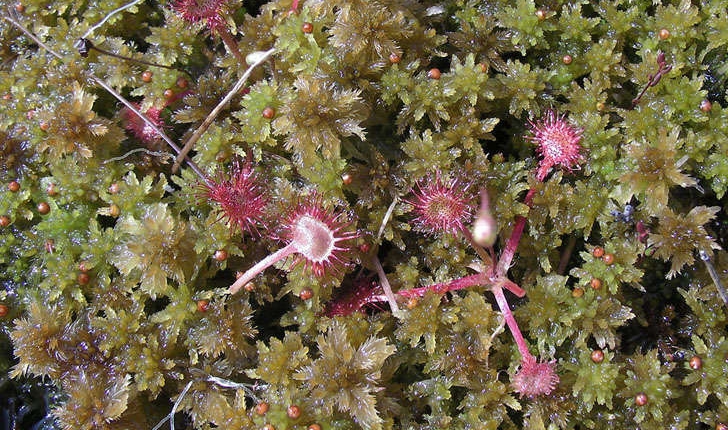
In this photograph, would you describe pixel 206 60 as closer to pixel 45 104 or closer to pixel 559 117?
pixel 45 104

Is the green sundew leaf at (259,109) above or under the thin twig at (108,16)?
under

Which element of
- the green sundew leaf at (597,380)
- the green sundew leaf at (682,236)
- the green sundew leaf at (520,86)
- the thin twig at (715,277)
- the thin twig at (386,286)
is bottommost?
the green sundew leaf at (597,380)

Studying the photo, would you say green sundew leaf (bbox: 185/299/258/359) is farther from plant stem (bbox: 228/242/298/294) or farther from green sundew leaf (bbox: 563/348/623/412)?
green sundew leaf (bbox: 563/348/623/412)

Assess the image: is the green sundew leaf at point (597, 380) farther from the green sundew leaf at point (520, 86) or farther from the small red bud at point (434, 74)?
the small red bud at point (434, 74)

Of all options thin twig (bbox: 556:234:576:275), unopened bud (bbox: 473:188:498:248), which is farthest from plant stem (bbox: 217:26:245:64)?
thin twig (bbox: 556:234:576:275)

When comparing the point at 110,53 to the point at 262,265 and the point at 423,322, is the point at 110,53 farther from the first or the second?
the point at 423,322

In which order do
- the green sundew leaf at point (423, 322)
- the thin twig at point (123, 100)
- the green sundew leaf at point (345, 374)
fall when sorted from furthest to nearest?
the thin twig at point (123, 100) < the green sundew leaf at point (423, 322) < the green sundew leaf at point (345, 374)

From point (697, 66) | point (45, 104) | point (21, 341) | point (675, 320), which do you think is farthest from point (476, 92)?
point (21, 341)

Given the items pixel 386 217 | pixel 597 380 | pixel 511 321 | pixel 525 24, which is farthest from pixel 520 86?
pixel 597 380

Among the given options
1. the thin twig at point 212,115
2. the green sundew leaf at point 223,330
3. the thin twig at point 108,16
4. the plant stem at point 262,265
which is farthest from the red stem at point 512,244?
the thin twig at point 108,16
